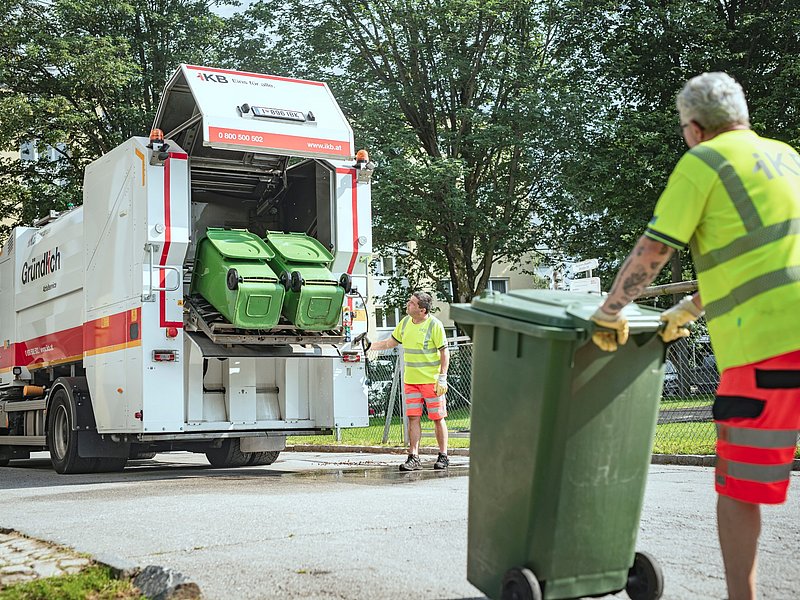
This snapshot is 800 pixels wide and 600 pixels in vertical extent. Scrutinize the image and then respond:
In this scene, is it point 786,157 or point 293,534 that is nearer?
point 786,157

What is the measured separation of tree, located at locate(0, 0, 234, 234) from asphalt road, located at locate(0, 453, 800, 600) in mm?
13694

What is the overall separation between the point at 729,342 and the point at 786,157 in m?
0.62

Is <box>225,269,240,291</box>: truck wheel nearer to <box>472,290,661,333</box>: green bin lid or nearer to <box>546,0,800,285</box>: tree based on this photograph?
<box>472,290,661,333</box>: green bin lid

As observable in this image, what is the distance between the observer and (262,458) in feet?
36.7

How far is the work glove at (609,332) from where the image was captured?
10.5 feet

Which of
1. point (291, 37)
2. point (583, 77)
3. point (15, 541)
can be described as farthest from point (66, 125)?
point (15, 541)

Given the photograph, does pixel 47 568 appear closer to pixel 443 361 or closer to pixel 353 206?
pixel 443 361

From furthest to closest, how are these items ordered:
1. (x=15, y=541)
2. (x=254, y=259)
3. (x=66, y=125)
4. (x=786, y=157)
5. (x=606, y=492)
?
(x=66, y=125) → (x=254, y=259) → (x=15, y=541) → (x=606, y=492) → (x=786, y=157)

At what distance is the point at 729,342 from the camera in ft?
10.1

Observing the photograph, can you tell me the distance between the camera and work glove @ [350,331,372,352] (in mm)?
9812

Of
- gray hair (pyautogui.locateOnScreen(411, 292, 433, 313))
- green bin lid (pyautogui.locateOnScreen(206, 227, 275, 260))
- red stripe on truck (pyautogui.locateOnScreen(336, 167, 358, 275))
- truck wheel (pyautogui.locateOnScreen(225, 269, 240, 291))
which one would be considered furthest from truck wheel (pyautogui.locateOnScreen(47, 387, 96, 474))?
gray hair (pyautogui.locateOnScreen(411, 292, 433, 313))

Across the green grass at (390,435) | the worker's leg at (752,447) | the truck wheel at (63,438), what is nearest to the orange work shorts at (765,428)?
the worker's leg at (752,447)

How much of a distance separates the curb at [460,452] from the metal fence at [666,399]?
16 cm

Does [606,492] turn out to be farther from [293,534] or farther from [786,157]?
[293,534]
